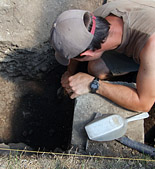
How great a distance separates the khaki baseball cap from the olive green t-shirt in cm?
31

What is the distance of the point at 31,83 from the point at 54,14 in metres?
0.88

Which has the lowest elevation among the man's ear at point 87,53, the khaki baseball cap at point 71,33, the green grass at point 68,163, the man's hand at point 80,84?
the green grass at point 68,163

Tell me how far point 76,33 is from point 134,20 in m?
0.48

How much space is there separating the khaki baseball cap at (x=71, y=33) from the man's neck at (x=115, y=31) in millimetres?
198

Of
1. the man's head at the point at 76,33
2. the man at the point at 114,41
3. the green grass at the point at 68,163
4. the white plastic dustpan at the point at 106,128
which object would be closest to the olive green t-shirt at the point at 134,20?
the man at the point at 114,41

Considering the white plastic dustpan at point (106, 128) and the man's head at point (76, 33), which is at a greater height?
the man's head at point (76, 33)

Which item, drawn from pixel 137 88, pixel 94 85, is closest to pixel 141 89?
pixel 137 88

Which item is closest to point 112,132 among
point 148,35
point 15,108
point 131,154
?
point 131,154

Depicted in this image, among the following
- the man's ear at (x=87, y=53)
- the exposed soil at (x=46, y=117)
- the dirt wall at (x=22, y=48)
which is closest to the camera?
the man's ear at (x=87, y=53)

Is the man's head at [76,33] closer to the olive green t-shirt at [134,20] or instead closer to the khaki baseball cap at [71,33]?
the khaki baseball cap at [71,33]

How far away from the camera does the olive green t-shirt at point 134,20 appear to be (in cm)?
151

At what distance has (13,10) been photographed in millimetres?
1963

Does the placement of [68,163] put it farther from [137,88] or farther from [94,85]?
[137,88]

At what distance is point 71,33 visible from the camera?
1415mm
